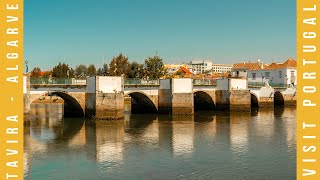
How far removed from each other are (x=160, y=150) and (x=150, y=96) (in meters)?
23.6

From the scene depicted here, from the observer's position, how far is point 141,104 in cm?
5353

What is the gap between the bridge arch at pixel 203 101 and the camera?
5623 centimetres

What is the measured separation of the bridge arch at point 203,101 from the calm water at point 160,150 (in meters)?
16.1

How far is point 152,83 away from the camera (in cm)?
4956

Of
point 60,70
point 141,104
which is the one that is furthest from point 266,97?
point 60,70

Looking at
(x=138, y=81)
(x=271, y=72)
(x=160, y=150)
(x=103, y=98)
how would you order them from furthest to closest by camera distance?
(x=271, y=72) → (x=138, y=81) → (x=103, y=98) → (x=160, y=150)

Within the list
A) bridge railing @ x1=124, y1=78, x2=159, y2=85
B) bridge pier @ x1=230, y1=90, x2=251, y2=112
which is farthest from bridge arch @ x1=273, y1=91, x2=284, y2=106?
bridge railing @ x1=124, y1=78, x2=159, y2=85

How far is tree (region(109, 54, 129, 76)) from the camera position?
274 feet

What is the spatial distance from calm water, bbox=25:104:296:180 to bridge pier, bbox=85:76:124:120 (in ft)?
6.45

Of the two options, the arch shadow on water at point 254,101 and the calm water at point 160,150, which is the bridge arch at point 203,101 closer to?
the arch shadow on water at point 254,101

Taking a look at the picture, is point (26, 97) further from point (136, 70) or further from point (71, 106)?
point (136, 70)

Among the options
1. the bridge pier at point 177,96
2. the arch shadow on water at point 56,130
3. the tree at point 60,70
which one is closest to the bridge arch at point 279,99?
the bridge pier at point 177,96

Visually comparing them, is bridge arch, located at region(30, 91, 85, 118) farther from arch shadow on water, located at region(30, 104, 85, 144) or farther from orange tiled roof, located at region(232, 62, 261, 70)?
orange tiled roof, located at region(232, 62, 261, 70)

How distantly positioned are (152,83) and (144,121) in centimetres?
794
